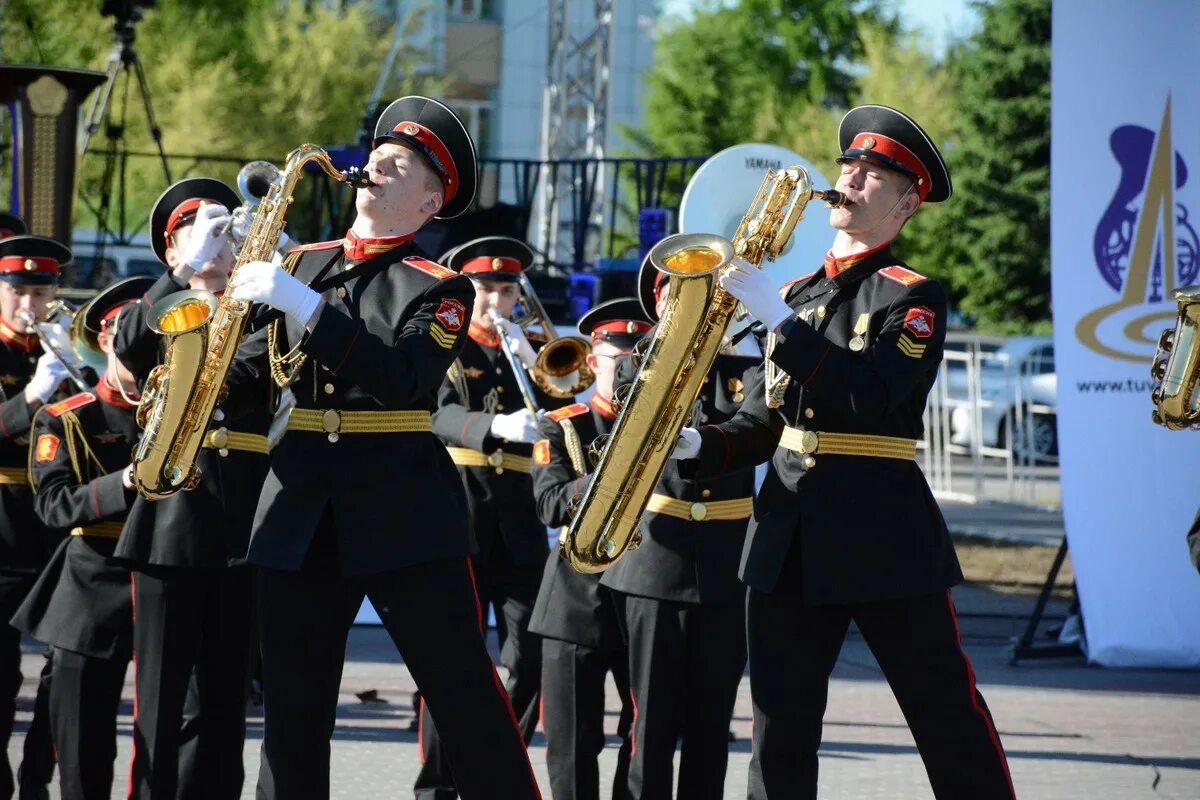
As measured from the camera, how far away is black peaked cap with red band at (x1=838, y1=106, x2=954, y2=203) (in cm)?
479

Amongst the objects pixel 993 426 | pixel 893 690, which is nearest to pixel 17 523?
pixel 893 690

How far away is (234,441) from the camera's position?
5.74 metres

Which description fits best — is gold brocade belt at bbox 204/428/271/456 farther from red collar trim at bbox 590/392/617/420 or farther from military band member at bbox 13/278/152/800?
red collar trim at bbox 590/392/617/420

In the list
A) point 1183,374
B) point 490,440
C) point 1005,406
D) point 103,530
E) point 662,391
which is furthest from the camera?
point 1005,406

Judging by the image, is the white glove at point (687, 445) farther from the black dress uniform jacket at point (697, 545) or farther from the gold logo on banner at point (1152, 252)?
the gold logo on banner at point (1152, 252)

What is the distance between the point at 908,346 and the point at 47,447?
9.39 ft

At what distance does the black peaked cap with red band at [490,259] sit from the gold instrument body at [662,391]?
3.08m

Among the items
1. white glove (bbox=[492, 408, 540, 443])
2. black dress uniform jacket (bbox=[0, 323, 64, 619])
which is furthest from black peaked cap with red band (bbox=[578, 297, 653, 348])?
black dress uniform jacket (bbox=[0, 323, 64, 619])

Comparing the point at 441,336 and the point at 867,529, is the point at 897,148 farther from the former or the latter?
the point at 441,336

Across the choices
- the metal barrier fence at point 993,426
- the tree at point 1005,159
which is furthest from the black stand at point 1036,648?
the tree at point 1005,159

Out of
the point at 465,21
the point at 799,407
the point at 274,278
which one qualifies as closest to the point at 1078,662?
the point at 799,407

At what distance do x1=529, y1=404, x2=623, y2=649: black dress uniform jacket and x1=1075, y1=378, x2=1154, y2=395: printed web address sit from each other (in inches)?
161

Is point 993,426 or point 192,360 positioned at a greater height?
point 192,360

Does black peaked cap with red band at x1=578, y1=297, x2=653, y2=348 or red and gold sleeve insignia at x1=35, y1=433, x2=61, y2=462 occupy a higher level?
black peaked cap with red band at x1=578, y1=297, x2=653, y2=348
